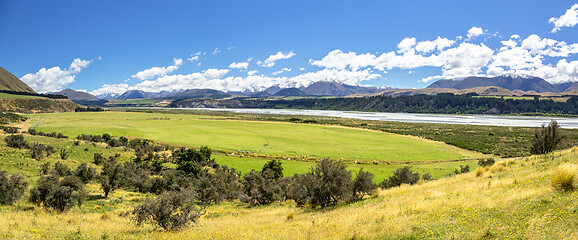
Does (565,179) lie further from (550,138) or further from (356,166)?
(356,166)

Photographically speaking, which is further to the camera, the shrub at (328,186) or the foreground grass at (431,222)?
the shrub at (328,186)

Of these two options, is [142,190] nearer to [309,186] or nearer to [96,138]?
[309,186]

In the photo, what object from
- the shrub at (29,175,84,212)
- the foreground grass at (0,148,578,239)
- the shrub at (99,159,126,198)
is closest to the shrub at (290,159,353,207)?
Answer: the foreground grass at (0,148,578,239)

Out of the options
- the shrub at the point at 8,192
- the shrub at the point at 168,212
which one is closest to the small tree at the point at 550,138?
the shrub at the point at 168,212

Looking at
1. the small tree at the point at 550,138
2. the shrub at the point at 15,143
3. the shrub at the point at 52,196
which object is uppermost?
the small tree at the point at 550,138

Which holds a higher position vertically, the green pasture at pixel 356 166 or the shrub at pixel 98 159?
the shrub at pixel 98 159

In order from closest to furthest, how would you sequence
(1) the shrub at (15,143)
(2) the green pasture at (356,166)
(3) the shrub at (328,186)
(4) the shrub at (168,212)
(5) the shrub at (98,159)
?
(4) the shrub at (168,212) < (3) the shrub at (328,186) < (1) the shrub at (15,143) < (5) the shrub at (98,159) < (2) the green pasture at (356,166)

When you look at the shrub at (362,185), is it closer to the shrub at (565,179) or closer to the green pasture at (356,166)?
the shrub at (565,179)

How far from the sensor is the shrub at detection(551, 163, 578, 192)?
32.8 feet

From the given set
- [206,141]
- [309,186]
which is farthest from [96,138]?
[309,186]

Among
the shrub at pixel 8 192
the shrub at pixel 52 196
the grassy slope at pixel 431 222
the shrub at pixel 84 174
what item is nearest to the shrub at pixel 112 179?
the shrub at pixel 84 174

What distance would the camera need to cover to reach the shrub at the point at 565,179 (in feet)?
32.8

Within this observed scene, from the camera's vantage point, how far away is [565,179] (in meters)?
10.1

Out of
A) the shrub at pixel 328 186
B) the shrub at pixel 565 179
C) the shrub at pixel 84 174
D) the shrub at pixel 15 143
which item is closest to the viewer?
the shrub at pixel 565 179
